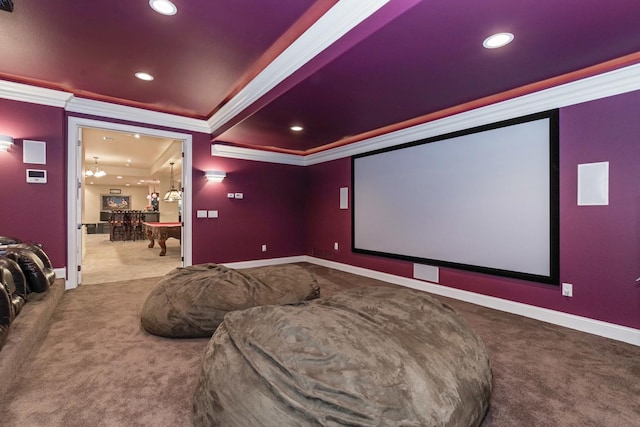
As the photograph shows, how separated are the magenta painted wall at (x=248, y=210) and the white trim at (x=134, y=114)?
0.38 m

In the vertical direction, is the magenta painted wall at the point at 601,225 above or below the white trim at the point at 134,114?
below

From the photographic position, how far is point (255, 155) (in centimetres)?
613

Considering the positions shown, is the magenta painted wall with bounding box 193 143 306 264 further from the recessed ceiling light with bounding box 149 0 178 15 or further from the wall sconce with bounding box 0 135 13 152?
the recessed ceiling light with bounding box 149 0 178 15

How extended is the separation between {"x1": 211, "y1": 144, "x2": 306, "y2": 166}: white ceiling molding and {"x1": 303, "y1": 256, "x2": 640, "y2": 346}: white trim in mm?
3081

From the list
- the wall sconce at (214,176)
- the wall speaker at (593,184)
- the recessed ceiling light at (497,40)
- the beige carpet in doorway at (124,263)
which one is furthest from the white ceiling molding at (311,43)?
the beige carpet in doorway at (124,263)

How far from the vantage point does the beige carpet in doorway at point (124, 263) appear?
5.12 m

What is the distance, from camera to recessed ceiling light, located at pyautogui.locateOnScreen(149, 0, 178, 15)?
2.18 metres

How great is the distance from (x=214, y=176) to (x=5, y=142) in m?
2.61

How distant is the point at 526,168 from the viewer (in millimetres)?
3355

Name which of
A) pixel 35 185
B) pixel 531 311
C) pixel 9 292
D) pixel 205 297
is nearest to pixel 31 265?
pixel 9 292

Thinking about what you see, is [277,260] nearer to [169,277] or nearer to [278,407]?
[169,277]

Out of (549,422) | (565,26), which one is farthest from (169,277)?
(565,26)

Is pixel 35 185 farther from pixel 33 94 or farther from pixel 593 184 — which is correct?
pixel 593 184

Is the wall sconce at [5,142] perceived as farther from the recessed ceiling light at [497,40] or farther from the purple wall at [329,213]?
the recessed ceiling light at [497,40]
